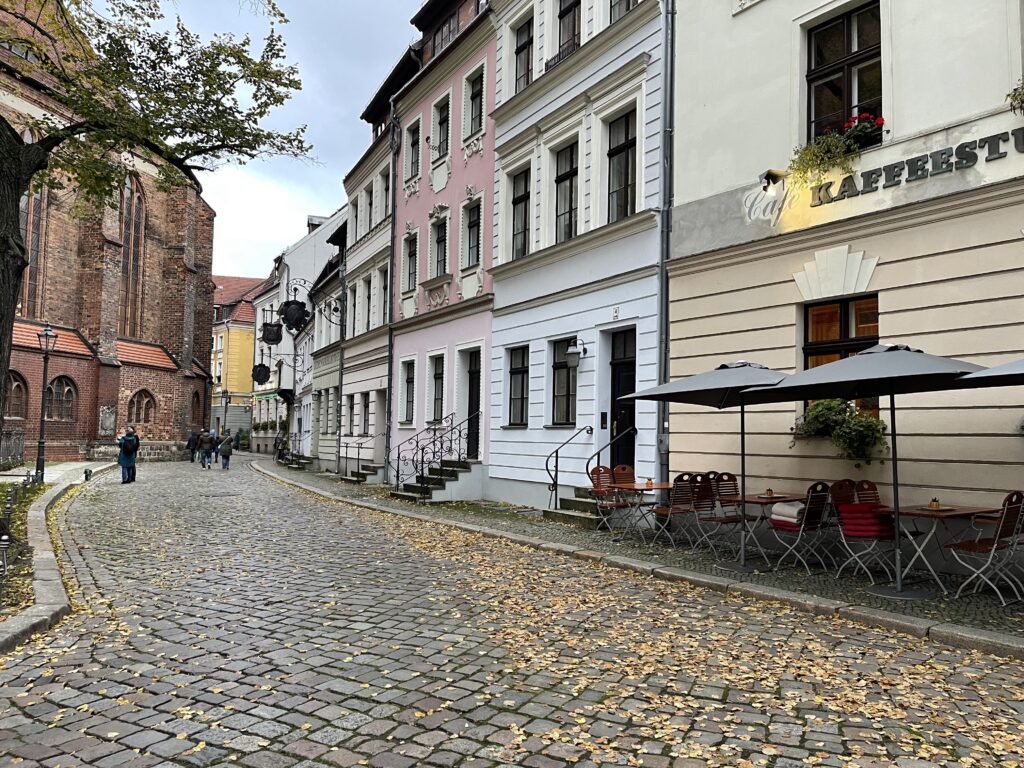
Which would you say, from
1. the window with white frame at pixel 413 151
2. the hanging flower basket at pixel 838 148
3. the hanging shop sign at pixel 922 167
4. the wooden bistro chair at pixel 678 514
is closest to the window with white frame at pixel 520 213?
the window with white frame at pixel 413 151

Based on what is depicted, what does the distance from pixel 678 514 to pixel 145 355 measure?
36069 mm

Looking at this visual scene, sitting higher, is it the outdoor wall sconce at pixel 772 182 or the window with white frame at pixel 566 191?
the window with white frame at pixel 566 191

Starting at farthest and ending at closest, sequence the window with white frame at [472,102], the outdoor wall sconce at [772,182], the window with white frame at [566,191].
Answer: the window with white frame at [472,102]
the window with white frame at [566,191]
the outdoor wall sconce at [772,182]

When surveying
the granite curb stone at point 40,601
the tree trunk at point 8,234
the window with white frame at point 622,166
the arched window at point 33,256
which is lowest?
the granite curb stone at point 40,601

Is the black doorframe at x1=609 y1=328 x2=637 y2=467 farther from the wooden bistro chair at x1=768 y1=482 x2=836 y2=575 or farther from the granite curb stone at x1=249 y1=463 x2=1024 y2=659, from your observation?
the wooden bistro chair at x1=768 y1=482 x2=836 y2=575

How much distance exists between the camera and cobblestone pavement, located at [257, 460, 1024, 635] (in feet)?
20.7

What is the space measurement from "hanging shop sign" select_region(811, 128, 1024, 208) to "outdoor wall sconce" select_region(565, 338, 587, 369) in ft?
17.0

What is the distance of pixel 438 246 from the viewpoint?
69.2ft

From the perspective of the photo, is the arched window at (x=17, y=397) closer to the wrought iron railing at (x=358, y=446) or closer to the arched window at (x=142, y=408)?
the arched window at (x=142, y=408)

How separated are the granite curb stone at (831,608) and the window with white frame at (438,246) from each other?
1154 cm

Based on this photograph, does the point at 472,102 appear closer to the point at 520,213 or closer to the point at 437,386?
the point at 520,213

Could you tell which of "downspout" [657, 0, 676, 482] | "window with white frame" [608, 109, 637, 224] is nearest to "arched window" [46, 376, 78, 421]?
"window with white frame" [608, 109, 637, 224]

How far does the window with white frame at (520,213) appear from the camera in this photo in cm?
1658

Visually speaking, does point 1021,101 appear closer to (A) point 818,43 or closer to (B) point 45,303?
(A) point 818,43
